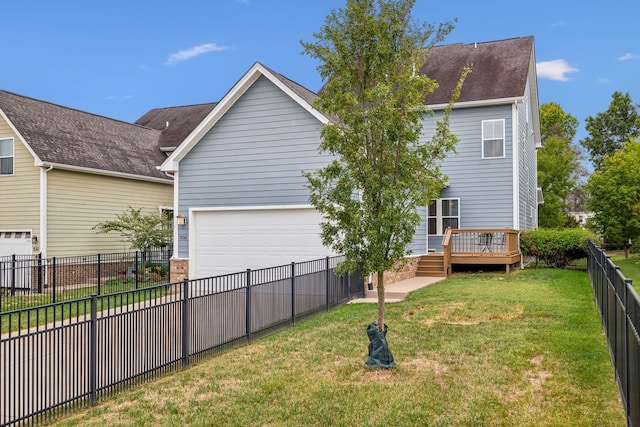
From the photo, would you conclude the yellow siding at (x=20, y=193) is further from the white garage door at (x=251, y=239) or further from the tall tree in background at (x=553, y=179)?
the tall tree in background at (x=553, y=179)

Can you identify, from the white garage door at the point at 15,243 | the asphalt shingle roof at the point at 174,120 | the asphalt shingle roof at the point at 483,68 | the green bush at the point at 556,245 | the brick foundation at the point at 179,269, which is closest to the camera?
the brick foundation at the point at 179,269

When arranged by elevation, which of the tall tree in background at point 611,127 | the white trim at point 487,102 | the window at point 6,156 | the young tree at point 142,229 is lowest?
the young tree at point 142,229

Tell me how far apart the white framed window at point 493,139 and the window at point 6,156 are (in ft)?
57.3

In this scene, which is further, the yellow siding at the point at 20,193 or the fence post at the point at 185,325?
the yellow siding at the point at 20,193

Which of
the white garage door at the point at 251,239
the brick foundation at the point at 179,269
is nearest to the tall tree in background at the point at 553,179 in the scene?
the white garage door at the point at 251,239

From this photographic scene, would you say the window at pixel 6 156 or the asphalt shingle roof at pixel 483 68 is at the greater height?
the asphalt shingle roof at pixel 483 68

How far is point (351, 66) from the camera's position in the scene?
767cm

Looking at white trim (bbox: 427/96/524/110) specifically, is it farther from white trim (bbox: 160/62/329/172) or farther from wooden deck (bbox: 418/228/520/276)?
white trim (bbox: 160/62/329/172)

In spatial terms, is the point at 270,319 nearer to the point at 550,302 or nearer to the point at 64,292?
the point at 550,302

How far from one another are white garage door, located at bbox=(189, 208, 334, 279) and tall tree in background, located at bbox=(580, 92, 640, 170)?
142 ft

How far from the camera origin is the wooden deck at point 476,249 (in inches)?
696

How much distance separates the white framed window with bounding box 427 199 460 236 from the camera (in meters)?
20.5

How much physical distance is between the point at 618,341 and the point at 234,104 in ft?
41.7

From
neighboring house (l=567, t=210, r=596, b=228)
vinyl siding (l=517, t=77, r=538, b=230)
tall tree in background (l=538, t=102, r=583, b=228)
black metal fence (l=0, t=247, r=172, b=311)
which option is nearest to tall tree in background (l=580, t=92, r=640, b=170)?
neighboring house (l=567, t=210, r=596, b=228)
